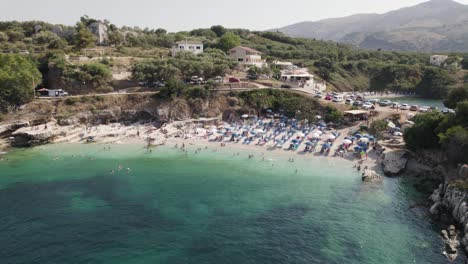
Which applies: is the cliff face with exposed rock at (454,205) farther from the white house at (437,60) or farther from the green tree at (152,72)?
the white house at (437,60)

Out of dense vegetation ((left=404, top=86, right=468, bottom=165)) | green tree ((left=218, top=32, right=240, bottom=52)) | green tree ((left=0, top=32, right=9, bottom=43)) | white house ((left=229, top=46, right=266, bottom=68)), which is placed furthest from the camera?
green tree ((left=218, top=32, right=240, bottom=52))

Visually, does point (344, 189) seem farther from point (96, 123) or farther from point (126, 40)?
point (126, 40)

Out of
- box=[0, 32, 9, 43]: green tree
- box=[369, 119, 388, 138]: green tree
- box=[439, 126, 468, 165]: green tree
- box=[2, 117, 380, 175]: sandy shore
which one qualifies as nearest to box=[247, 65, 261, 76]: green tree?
box=[2, 117, 380, 175]: sandy shore

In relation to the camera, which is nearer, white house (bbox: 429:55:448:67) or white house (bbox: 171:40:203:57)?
white house (bbox: 171:40:203:57)

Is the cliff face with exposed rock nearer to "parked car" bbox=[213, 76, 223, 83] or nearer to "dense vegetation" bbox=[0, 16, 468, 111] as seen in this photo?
"parked car" bbox=[213, 76, 223, 83]

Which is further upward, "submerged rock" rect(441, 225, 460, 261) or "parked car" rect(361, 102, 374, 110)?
"parked car" rect(361, 102, 374, 110)

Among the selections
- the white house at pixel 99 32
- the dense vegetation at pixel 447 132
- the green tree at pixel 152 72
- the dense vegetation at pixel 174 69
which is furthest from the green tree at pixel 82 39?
the dense vegetation at pixel 447 132

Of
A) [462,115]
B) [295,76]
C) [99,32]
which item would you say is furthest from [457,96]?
[99,32]
